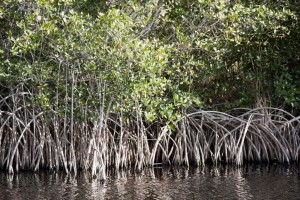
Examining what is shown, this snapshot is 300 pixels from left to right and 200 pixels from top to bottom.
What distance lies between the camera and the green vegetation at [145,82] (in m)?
11.4

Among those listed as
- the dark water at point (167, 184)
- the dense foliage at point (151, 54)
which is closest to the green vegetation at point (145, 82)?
the dense foliage at point (151, 54)

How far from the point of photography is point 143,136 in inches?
517

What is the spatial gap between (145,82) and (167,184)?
1.79 meters

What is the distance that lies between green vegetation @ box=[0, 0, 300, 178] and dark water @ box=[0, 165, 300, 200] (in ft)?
1.35

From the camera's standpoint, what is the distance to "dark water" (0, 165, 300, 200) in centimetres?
1047

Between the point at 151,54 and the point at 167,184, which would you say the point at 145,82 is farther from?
the point at 167,184

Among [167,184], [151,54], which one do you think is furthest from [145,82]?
[167,184]

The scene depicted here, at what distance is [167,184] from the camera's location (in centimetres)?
1160

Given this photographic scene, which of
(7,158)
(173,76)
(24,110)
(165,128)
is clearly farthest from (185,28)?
(7,158)

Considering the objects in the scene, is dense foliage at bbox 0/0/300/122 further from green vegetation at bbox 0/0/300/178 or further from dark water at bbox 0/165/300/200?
dark water at bbox 0/165/300/200

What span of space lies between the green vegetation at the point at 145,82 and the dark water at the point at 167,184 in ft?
1.35

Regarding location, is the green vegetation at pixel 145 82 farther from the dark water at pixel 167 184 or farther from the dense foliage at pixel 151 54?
the dark water at pixel 167 184

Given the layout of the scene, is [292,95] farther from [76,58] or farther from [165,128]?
[76,58]

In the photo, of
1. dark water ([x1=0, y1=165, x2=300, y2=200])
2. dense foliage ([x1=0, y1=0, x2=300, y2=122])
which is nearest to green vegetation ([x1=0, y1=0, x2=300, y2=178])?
dense foliage ([x1=0, y1=0, x2=300, y2=122])
